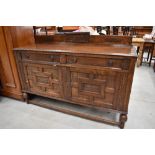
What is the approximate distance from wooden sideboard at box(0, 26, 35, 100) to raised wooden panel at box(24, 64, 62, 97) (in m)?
0.25

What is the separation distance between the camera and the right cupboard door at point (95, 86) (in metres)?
1.37

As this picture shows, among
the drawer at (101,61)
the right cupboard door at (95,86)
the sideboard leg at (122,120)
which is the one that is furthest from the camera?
the sideboard leg at (122,120)

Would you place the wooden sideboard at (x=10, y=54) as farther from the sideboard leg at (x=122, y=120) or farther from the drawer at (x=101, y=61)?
the sideboard leg at (x=122, y=120)

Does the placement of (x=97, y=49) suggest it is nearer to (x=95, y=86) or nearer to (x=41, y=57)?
(x=95, y=86)

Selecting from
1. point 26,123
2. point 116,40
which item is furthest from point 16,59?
point 116,40

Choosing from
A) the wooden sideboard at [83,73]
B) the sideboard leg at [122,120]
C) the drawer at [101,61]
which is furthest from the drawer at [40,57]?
the sideboard leg at [122,120]

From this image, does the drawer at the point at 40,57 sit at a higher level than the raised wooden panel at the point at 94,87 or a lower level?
higher

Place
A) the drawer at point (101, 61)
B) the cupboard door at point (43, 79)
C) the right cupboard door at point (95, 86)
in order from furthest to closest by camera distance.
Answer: the cupboard door at point (43, 79) → the right cupboard door at point (95, 86) → the drawer at point (101, 61)

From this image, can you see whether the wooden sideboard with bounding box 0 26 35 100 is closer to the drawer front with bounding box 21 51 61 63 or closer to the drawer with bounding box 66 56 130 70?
the drawer front with bounding box 21 51 61 63

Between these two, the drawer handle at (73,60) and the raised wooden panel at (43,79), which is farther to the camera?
the raised wooden panel at (43,79)

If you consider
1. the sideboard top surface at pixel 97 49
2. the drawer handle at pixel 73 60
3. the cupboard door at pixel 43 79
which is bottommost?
the cupboard door at pixel 43 79

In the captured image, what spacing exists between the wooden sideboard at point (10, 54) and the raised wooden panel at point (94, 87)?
0.85 meters

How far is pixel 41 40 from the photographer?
6.64ft
